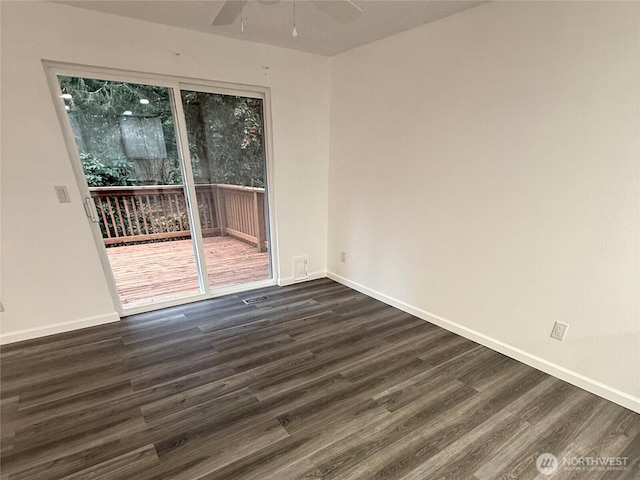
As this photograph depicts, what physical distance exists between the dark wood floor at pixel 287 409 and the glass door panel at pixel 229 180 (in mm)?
981

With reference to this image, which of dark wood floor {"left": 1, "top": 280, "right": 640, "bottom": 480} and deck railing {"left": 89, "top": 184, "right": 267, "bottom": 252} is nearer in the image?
dark wood floor {"left": 1, "top": 280, "right": 640, "bottom": 480}

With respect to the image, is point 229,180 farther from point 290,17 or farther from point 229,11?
point 229,11

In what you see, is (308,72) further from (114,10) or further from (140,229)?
(140,229)

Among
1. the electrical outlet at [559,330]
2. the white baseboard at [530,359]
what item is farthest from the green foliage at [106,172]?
the electrical outlet at [559,330]

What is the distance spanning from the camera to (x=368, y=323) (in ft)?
8.75

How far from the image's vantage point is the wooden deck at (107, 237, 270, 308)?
291 centimetres

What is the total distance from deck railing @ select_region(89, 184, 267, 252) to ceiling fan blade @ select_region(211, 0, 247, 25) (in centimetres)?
153

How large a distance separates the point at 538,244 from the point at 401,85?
5.39ft

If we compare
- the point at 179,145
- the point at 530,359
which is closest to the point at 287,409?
the point at 530,359

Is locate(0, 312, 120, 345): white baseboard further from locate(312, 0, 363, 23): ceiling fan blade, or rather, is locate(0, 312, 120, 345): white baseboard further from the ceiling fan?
locate(312, 0, 363, 23): ceiling fan blade

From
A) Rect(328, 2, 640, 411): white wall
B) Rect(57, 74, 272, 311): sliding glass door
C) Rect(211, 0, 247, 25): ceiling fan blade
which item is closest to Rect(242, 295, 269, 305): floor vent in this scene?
Rect(57, 74, 272, 311): sliding glass door

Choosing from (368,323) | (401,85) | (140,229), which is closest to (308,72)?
(401,85)

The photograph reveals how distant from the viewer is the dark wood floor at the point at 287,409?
1.40 meters

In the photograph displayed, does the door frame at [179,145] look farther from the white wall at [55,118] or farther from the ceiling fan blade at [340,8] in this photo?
the ceiling fan blade at [340,8]
